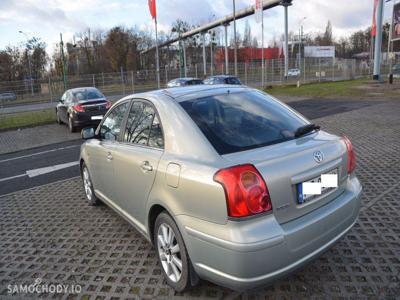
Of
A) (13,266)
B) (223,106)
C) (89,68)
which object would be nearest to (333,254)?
(223,106)

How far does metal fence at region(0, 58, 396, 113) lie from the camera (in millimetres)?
27578

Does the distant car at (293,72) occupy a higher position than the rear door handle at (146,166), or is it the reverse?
the distant car at (293,72)

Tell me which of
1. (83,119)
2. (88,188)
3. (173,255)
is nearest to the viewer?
(173,255)

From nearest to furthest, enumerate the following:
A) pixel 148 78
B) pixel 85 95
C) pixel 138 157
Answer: pixel 138 157, pixel 85 95, pixel 148 78

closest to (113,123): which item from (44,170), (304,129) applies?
(304,129)

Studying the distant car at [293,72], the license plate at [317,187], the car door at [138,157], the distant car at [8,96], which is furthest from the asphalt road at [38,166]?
the distant car at [293,72]

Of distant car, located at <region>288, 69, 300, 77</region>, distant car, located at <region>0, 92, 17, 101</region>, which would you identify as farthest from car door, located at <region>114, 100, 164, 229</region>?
distant car, located at <region>288, 69, 300, 77</region>

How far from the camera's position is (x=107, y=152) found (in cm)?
415

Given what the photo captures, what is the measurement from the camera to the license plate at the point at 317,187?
262 cm

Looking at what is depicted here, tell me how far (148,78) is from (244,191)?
34.5m

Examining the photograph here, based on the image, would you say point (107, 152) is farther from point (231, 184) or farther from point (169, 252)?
point (231, 184)

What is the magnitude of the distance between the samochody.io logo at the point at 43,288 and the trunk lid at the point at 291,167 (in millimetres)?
1864

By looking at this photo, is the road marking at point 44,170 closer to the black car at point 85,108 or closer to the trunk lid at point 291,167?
the black car at point 85,108

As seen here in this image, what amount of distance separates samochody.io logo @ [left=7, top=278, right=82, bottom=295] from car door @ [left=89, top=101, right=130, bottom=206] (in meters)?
1.08
